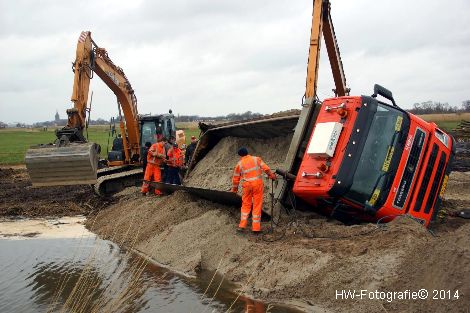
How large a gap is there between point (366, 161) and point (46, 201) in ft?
32.1

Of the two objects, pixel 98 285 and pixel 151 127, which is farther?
pixel 151 127

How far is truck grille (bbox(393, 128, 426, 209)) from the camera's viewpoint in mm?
6816

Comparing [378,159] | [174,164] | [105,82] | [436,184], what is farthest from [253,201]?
[105,82]

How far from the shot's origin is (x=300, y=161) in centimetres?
757

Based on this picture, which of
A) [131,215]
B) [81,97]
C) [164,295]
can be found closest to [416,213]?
[164,295]

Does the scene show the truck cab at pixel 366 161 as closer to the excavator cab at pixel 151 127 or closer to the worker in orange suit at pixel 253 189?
the worker in orange suit at pixel 253 189

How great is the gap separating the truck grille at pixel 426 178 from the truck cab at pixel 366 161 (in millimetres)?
16

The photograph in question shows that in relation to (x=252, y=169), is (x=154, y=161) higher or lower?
lower

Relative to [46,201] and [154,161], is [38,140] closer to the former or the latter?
[46,201]

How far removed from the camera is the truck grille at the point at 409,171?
6816 millimetres

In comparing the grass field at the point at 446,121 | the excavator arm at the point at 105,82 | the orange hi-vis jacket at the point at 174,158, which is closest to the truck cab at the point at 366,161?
the orange hi-vis jacket at the point at 174,158

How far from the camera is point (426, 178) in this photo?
285 inches

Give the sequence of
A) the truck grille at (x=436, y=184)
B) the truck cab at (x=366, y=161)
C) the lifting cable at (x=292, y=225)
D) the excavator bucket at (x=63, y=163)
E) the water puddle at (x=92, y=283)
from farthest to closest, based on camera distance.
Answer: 1. the excavator bucket at (x=63, y=163)
2. the truck grille at (x=436, y=184)
3. the truck cab at (x=366, y=161)
4. the lifting cable at (x=292, y=225)
5. the water puddle at (x=92, y=283)

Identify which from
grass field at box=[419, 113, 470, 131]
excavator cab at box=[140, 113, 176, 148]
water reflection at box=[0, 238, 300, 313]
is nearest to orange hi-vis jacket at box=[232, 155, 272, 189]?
water reflection at box=[0, 238, 300, 313]
